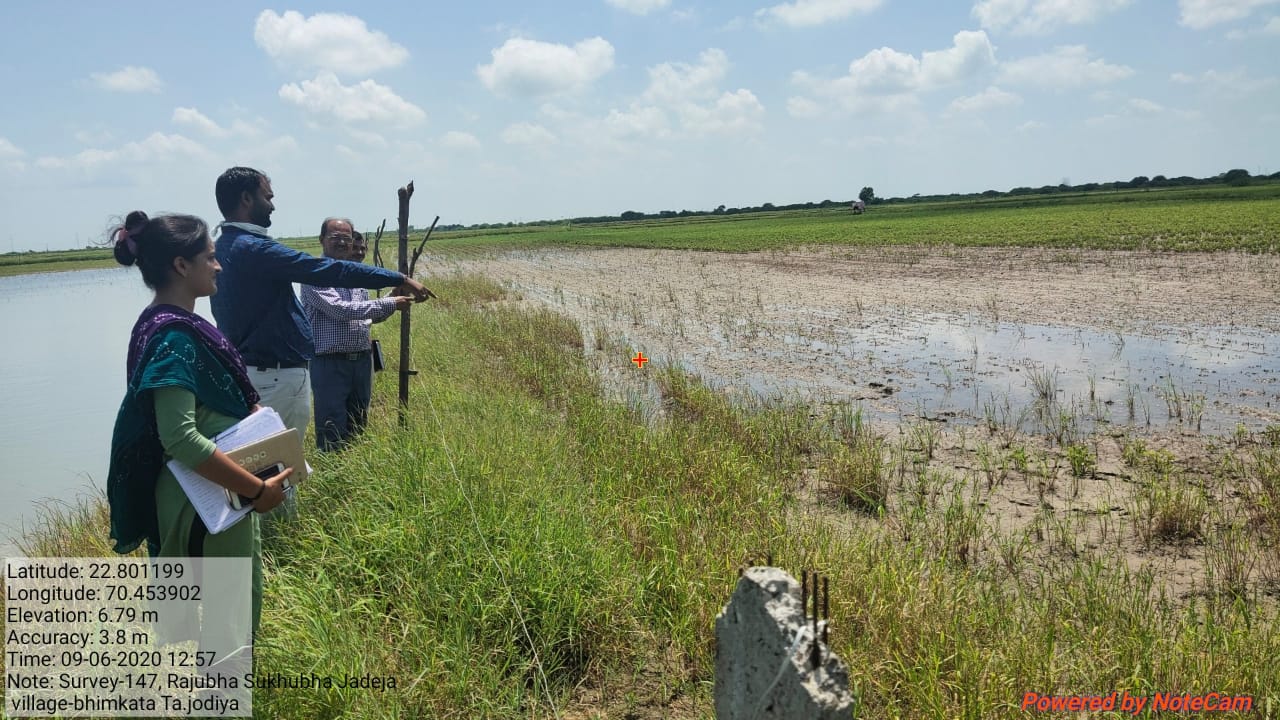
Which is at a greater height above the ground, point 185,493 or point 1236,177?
point 1236,177

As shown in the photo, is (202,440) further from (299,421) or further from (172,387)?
(299,421)

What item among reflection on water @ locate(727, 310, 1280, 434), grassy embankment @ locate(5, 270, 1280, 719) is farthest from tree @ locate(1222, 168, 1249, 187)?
grassy embankment @ locate(5, 270, 1280, 719)

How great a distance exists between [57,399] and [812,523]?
12.2 meters

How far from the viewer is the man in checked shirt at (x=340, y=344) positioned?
429cm

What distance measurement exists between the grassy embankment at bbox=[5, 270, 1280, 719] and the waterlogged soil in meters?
0.20

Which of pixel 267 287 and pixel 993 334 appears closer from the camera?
pixel 267 287

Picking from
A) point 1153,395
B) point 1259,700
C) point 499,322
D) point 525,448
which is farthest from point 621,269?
point 1259,700

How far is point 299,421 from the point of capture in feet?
12.4

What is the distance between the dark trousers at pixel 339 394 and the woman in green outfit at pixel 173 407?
7.08ft

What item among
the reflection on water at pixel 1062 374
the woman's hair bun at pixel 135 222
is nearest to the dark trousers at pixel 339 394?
the woman's hair bun at pixel 135 222

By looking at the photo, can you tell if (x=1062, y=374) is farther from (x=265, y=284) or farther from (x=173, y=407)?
(x=173, y=407)

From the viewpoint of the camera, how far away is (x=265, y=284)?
137 inches

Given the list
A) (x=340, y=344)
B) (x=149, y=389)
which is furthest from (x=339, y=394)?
(x=149, y=389)

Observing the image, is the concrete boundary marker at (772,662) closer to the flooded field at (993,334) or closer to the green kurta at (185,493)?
the green kurta at (185,493)
